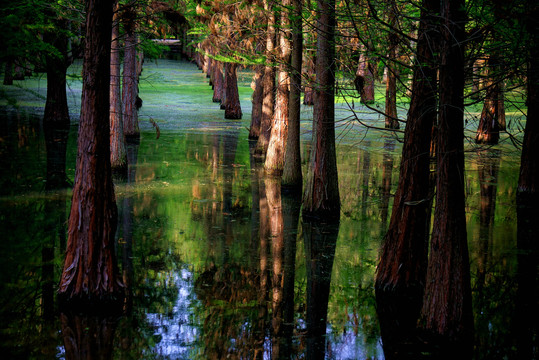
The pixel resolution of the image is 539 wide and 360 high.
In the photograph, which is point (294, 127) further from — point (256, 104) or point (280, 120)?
point (256, 104)

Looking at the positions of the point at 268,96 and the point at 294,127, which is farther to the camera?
the point at 268,96

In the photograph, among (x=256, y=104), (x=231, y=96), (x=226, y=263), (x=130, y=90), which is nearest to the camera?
(x=226, y=263)

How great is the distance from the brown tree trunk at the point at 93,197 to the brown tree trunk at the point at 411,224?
14.4 ft

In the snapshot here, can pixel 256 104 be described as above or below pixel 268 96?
below

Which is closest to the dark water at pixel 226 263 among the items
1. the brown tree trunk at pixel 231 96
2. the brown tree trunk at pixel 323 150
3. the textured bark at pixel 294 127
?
the brown tree trunk at pixel 323 150

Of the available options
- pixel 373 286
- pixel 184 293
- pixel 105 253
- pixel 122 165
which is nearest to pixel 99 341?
pixel 105 253

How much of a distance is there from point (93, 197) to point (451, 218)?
5164 millimetres

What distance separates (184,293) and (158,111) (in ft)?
99.4

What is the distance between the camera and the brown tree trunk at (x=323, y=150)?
49.7 feet

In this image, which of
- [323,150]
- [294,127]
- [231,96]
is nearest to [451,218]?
[323,150]

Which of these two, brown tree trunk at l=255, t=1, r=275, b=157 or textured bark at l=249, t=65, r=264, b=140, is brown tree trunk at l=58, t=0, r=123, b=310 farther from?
textured bark at l=249, t=65, r=264, b=140

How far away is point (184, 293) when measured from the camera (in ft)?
35.1

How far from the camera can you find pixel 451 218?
8430 mm

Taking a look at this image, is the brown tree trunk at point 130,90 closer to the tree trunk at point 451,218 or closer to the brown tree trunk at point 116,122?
the brown tree trunk at point 116,122
